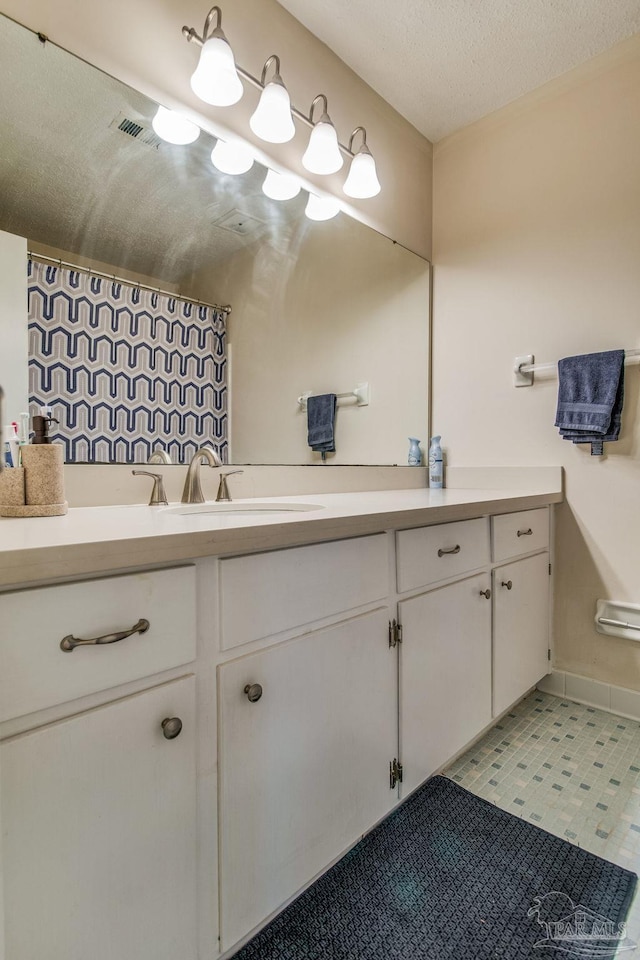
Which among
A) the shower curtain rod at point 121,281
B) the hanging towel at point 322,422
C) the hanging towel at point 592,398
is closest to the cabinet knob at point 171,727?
the shower curtain rod at point 121,281

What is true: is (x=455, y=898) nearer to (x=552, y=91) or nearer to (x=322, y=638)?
(x=322, y=638)

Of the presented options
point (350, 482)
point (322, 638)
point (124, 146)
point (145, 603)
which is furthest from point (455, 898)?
point (124, 146)

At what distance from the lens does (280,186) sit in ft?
5.36

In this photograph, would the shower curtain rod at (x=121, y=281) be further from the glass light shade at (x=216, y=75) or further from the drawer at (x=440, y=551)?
the drawer at (x=440, y=551)

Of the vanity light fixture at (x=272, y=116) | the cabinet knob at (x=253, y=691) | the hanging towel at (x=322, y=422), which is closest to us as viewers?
the cabinet knob at (x=253, y=691)

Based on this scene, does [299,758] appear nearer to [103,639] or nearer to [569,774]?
[103,639]

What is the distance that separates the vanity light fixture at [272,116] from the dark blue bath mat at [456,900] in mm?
1897

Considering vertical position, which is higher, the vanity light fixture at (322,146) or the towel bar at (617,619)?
the vanity light fixture at (322,146)

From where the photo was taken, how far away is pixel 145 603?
708 millimetres

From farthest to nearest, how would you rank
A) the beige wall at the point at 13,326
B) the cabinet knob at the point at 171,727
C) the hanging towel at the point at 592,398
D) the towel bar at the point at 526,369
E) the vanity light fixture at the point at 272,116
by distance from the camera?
the towel bar at the point at 526,369 → the hanging towel at the point at 592,398 → the vanity light fixture at the point at 272,116 → the beige wall at the point at 13,326 → the cabinet knob at the point at 171,727

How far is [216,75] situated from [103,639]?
1467mm

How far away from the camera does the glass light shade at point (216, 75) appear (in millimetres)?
1297

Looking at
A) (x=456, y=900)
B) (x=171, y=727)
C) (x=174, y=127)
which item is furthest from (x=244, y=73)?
(x=456, y=900)

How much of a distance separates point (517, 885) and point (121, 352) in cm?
155
